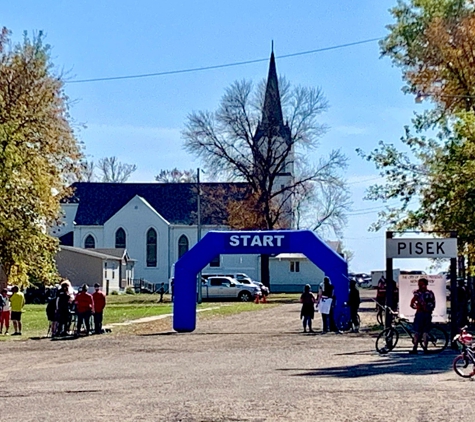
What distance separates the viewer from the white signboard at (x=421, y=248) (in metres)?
25.7

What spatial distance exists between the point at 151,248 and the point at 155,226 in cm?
221

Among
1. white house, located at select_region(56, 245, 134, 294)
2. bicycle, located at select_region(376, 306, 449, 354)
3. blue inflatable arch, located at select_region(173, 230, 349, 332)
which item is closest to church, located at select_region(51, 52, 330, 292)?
white house, located at select_region(56, 245, 134, 294)

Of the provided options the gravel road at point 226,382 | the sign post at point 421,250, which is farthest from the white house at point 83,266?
the sign post at point 421,250

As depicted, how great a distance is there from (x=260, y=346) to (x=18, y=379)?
9008mm

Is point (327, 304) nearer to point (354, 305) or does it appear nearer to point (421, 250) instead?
point (354, 305)

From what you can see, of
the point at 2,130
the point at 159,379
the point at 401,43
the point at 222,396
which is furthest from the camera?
the point at 401,43

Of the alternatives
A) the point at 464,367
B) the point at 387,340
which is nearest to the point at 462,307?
the point at 387,340

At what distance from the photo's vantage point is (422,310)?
22.3 meters

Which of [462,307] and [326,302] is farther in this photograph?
[326,302]

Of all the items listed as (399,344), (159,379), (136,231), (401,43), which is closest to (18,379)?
(159,379)

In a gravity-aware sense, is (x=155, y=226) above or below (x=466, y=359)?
above

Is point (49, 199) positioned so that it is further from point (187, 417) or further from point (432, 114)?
point (187, 417)

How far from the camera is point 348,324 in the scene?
32.1 m

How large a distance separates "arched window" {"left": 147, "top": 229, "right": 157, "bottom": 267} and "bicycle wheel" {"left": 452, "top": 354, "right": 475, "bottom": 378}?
77.3 metres
